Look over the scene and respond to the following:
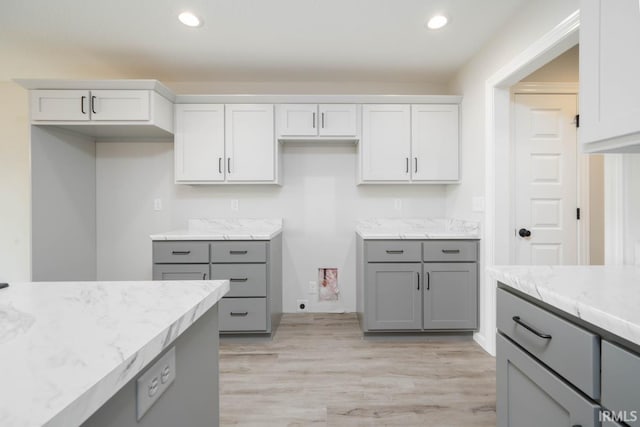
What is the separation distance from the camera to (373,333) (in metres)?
2.56

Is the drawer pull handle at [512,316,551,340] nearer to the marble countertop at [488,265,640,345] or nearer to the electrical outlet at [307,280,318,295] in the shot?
the marble countertop at [488,265,640,345]

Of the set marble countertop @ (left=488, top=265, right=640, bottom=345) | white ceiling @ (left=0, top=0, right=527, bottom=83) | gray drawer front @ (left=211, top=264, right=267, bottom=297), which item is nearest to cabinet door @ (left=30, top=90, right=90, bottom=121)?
white ceiling @ (left=0, top=0, right=527, bottom=83)

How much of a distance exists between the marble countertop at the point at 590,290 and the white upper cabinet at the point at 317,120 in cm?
200

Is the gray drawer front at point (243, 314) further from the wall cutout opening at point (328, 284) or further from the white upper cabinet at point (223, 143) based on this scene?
the white upper cabinet at point (223, 143)

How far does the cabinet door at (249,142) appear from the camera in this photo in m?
2.83

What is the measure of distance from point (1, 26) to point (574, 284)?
385 centimetres

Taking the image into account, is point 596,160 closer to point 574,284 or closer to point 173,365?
point 574,284

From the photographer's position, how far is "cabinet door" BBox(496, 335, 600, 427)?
79 centimetres

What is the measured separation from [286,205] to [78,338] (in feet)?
8.66

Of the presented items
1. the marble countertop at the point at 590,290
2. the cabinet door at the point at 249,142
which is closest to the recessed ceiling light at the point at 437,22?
the cabinet door at the point at 249,142

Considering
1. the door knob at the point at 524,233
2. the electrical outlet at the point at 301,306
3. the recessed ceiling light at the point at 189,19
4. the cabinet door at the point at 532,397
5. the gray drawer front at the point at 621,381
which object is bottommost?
the electrical outlet at the point at 301,306

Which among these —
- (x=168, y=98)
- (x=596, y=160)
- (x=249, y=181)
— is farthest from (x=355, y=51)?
(x=596, y=160)

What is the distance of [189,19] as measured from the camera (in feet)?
6.84

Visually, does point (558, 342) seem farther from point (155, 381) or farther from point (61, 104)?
point (61, 104)
